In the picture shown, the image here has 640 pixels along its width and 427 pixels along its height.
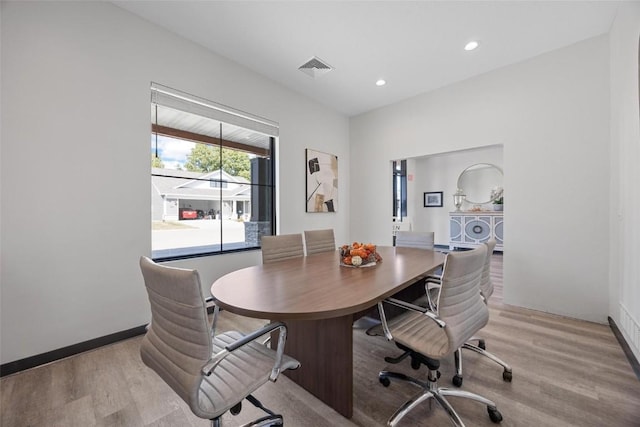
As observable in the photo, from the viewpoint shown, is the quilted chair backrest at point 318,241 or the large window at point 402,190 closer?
the quilted chair backrest at point 318,241

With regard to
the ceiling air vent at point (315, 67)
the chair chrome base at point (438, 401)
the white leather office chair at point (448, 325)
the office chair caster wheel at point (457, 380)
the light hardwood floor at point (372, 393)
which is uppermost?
the ceiling air vent at point (315, 67)

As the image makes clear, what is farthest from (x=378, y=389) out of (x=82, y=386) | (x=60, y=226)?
(x=60, y=226)

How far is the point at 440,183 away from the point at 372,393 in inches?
264

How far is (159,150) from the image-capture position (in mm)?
2768

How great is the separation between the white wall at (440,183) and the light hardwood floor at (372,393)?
5.16m

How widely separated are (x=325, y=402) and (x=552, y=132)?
358 cm

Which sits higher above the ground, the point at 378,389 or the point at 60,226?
the point at 60,226

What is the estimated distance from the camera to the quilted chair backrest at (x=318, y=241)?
9.77ft

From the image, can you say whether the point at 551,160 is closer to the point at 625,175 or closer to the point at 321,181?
the point at 625,175

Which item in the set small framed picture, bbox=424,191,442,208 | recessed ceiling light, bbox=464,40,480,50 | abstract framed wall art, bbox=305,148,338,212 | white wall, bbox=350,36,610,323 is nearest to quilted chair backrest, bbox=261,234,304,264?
abstract framed wall art, bbox=305,148,338,212

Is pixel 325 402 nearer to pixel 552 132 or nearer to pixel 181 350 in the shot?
pixel 181 350

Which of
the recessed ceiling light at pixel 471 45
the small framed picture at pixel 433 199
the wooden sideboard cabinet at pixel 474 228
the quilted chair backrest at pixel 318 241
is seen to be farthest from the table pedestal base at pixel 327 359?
the small framed picture at pixel 433 199

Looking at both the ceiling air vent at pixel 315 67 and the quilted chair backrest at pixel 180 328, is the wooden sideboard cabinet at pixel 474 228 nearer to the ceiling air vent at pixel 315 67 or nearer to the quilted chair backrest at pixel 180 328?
the ceiling air vent at pixel 315 67

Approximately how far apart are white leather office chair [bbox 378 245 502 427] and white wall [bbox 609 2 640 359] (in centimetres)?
143
